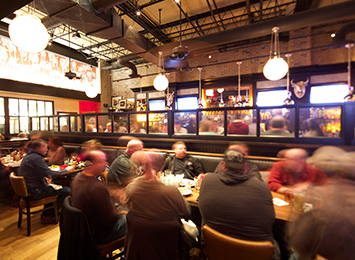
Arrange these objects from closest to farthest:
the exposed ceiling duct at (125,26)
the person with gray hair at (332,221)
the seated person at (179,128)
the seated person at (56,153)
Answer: the person with gray hair at (332,221) < the exposed ceiling duct at (125,26) < the seated person at (179,128) < the seated person at (56,153)

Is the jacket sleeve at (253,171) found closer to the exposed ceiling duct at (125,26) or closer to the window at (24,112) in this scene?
the exposed ceiling duct at (125,26)

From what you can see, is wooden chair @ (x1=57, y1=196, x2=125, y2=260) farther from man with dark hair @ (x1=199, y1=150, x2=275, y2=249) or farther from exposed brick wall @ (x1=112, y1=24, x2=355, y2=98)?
exposed brick wall @ (x1=112, y1=24, x2=355, y2=98)

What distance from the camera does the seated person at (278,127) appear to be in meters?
3.14

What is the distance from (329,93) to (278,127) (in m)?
4.62

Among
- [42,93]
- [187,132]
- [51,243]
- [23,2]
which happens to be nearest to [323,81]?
[187,132]

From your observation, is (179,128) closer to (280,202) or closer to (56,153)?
(280,202)

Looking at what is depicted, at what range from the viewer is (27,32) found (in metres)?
2.32

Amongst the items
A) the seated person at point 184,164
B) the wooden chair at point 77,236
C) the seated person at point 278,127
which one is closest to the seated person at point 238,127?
the seated person at point 278,127

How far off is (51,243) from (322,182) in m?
3.44

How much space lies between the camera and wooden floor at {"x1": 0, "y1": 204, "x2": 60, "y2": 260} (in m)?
2.37

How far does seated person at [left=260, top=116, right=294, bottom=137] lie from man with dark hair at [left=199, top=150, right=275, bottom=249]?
210 centimetres

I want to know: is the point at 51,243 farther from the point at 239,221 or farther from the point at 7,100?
the point at 7,100

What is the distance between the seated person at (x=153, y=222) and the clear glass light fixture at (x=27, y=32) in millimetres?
2500

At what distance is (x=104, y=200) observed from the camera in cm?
168
